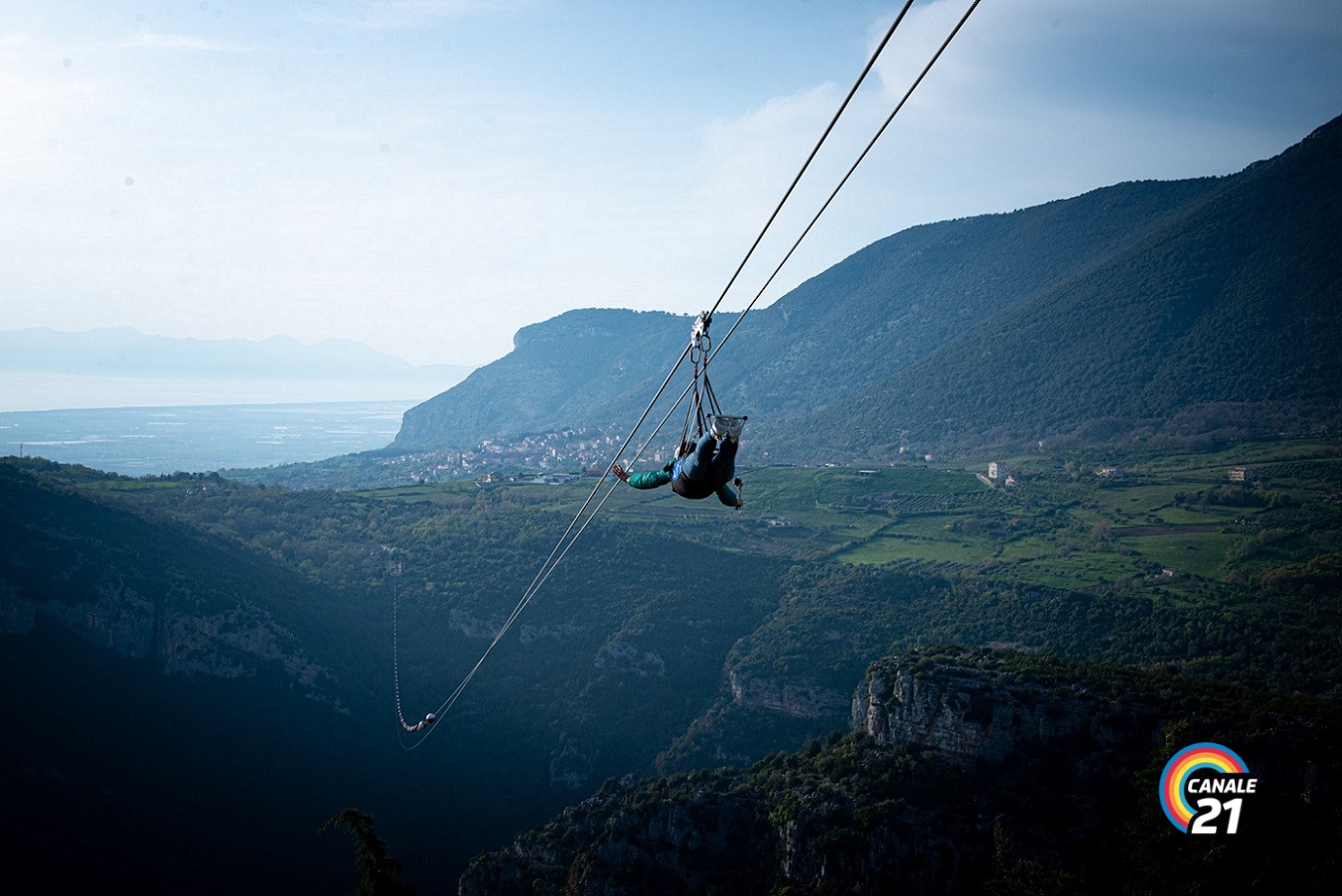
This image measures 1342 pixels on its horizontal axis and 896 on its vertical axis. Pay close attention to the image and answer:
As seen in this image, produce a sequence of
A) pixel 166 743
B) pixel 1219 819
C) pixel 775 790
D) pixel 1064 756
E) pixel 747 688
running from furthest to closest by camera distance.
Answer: pixel 747 688
pixel 166 743
pixel 775 790
pixel 1064 756
pixel 1219 819

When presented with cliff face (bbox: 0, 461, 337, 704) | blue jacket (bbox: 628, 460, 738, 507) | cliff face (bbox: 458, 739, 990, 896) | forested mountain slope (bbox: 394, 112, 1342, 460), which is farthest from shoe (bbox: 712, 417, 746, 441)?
forested mountain slope (bbox: 394, 112, 1342, 460)

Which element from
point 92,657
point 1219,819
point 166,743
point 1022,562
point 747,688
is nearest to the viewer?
point 1219,819

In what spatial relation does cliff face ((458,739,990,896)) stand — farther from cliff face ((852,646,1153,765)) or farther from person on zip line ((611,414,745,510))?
person on zip line ((611,414,745,510))

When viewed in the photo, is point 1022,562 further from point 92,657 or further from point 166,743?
point 92,657

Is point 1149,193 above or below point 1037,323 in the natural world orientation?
above

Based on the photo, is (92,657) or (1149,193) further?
(1149,193)

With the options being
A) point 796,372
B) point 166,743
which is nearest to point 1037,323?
point 796,372

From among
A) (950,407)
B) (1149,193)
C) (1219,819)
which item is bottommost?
(1219,819)
